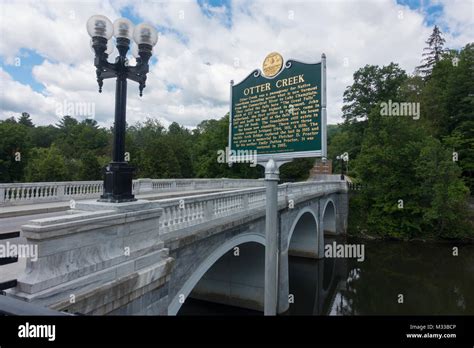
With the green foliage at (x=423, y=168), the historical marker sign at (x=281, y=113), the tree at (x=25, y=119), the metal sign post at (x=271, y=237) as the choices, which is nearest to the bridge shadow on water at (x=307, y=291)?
the green foliage at (x=423, y=168)

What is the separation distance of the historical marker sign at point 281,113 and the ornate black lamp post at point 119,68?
254 centimetres

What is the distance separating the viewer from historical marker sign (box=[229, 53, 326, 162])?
5629 millimetres

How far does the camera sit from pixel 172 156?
3900 cm

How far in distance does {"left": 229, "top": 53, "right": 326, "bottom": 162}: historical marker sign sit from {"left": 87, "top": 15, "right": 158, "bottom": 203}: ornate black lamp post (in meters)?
2.54

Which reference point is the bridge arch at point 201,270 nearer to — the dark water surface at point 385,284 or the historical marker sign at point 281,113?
the historical marker sign at point 281,113

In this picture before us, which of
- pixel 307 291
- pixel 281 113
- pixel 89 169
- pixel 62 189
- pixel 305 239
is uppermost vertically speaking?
pixel 281 113

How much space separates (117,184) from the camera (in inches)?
166

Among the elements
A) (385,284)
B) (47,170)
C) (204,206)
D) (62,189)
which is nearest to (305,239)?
(385,284)

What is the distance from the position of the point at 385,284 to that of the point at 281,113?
17.2 meters

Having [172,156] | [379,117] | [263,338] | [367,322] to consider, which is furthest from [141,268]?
[172,156]

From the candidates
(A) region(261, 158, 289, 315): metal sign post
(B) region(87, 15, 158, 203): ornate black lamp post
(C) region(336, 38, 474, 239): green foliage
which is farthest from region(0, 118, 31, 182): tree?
(A) region(261, 158, 289, 315): metal sign post

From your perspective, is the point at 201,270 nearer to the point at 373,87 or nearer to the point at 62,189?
the point at 62,189

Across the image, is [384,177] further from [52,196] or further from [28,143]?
[28,143]

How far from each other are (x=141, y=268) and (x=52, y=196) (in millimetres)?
9709
